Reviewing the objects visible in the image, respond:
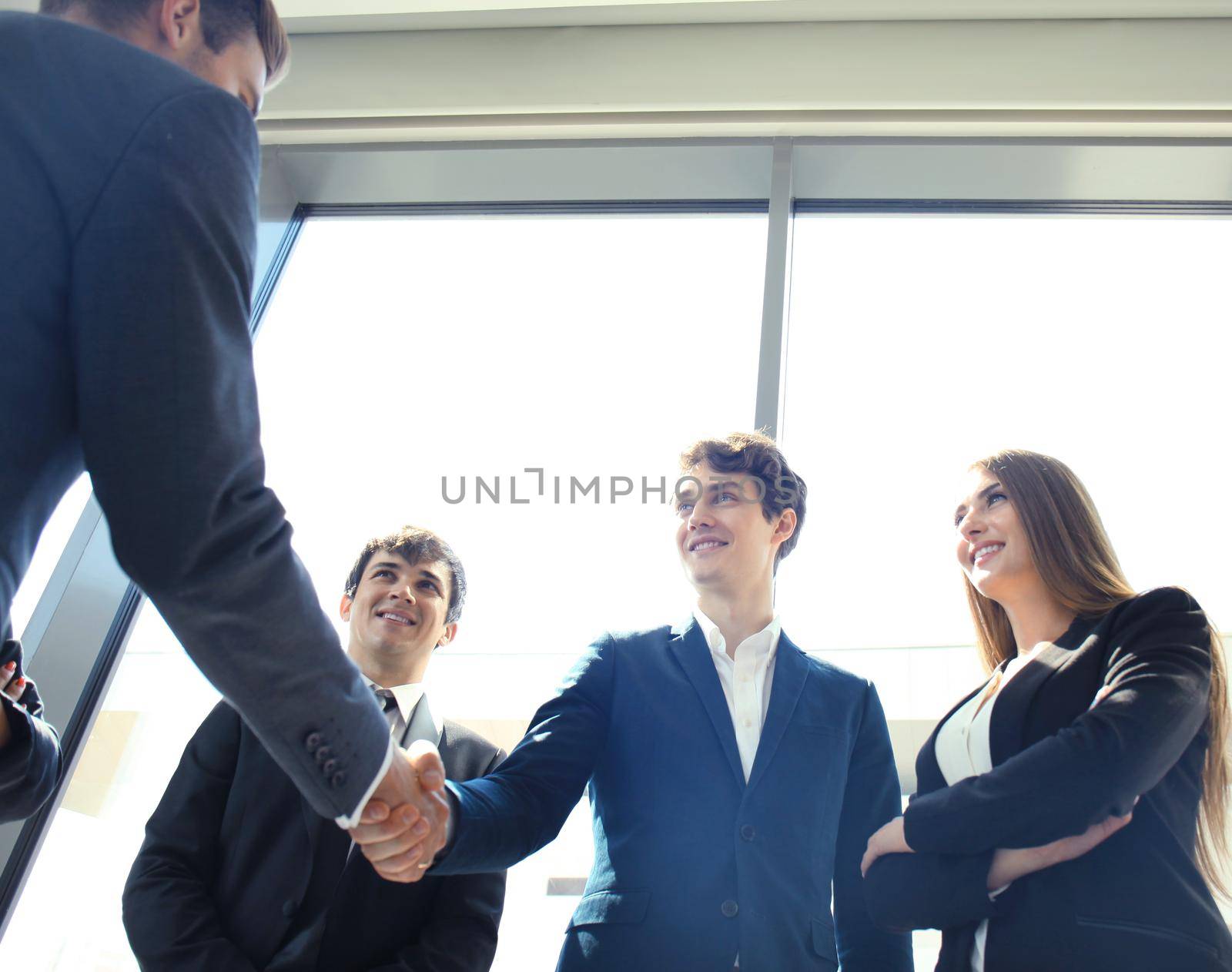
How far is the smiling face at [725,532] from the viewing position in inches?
73.8

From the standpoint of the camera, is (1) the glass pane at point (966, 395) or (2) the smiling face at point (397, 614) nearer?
(2) the smiling face at point (397, 614)

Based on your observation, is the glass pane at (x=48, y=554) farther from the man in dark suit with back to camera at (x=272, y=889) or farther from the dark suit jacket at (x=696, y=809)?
the dark suit jacket at (x=696, y=809)

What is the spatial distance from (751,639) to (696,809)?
1.10 feet

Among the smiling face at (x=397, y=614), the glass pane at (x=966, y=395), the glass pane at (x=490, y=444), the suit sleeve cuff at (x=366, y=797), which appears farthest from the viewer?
the glass pane at (x=966, y=395)

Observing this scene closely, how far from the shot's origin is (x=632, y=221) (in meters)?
2.82

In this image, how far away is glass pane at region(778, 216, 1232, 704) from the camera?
225 cm

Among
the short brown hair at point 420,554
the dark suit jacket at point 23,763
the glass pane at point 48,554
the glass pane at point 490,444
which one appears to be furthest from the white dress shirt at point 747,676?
the glass pane at point 48,554

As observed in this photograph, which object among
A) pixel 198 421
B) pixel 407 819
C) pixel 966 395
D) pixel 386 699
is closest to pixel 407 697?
pixel 386 699

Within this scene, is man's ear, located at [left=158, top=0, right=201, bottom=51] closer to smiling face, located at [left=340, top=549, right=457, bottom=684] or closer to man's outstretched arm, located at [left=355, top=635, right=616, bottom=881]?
man's outstretched arm, located at [left=355, top=635, right=616, bottom=881]

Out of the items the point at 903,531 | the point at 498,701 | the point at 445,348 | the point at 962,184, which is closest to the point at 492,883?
the point at 498,701

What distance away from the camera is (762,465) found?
202 cm

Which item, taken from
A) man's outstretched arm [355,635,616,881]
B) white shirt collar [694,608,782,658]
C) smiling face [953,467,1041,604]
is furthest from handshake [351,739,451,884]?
smiling face [953,467,1041,604]

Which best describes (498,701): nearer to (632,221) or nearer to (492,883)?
(492,883)

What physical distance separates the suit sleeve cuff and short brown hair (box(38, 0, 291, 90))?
84 cm
